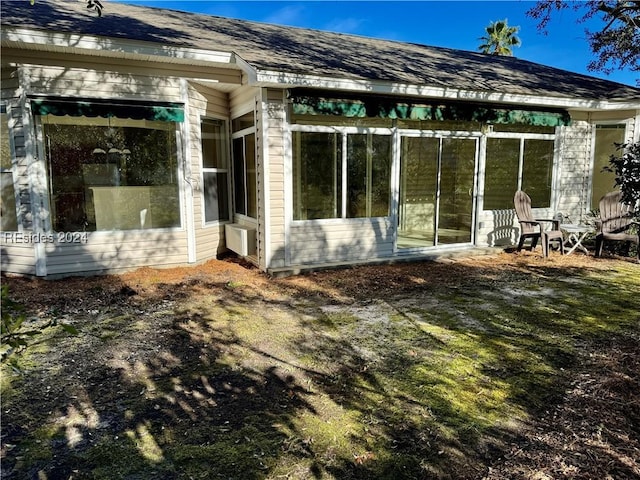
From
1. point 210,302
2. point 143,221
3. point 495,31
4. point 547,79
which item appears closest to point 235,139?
point 143,221

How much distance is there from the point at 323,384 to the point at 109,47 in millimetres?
5093

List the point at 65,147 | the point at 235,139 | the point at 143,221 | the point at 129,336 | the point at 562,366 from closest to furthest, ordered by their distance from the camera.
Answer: the point at 562,366, the point at 129,336, the point at 65,147, the point at 143,221, the point at 235,139

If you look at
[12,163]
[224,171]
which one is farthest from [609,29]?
[12,163]

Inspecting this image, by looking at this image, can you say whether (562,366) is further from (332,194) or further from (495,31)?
(495,31)

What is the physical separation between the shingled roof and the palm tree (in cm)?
1577

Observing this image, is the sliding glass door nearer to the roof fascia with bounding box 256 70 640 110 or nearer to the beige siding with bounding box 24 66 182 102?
the roof fascia with bounding box 256 70 640 110

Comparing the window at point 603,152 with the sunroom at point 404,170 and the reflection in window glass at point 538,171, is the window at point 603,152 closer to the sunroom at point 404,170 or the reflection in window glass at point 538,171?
the reflection in window glass at point 538,171

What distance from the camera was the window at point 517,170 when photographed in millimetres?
8039

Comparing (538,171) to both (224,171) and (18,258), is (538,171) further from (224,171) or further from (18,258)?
(18,258)

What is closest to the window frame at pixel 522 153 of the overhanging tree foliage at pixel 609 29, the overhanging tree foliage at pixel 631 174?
the overhanging tree foliage at pixel 631 174

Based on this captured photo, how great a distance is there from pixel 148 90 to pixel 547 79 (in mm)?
8053

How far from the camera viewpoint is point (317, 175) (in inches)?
260

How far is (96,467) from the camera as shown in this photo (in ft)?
7.36

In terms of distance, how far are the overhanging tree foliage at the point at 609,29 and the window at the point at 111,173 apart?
9.11 m
